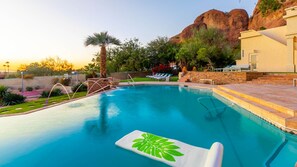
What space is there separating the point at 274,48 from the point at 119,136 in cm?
1855

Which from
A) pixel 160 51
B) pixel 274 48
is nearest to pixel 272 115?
pixel 274 48

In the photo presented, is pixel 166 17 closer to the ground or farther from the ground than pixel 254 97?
farther from the ground

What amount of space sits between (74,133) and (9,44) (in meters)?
19.4

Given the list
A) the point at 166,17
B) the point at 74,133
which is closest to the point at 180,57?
the point at 166,17

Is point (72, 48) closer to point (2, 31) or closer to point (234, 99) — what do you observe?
point (2, 31)

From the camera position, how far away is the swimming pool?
383cm

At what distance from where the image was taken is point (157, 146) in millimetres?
4301

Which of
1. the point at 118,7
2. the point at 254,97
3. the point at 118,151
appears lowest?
the point at 118,151

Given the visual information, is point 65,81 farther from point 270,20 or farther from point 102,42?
point 270,20

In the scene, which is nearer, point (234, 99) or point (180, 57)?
point (234, 99)

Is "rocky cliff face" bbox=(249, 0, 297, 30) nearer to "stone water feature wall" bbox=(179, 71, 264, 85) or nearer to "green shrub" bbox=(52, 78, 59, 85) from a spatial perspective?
"stone water feature wall" bbox=(179, 71, 264, 85)

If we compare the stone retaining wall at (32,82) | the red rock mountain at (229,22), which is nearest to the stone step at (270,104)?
the stone retaining wall at (32,82)

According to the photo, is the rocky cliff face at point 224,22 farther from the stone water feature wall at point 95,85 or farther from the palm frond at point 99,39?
the stone water feature wall at point 95,85

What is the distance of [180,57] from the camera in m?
24.9
